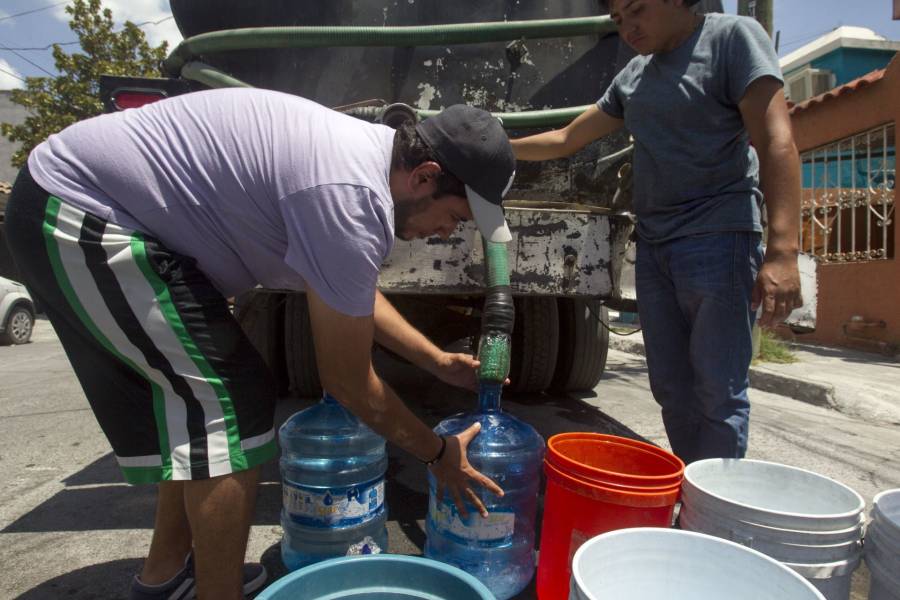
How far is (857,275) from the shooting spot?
6992 mm

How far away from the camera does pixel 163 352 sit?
4.58 ft

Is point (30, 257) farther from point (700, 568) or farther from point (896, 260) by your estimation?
point (896, 260)

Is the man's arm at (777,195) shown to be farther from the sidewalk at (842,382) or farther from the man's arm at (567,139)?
the sidewalk at (842,382)

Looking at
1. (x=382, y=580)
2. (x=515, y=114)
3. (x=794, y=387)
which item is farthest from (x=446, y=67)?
(x=794, y=387)

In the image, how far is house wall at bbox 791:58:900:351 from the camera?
652 cm

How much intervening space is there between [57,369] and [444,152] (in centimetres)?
653

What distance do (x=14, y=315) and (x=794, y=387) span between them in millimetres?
10722

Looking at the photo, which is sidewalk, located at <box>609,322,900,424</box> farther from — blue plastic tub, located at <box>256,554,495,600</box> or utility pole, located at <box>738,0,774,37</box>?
blue plastic tub, located at <box>256,554,495,600</box>

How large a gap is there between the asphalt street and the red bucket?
14.6 inches

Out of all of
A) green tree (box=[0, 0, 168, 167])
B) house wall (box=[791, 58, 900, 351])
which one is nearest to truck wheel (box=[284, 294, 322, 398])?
house wall (box=[791, 58, 900, 351])

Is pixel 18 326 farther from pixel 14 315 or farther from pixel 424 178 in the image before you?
pixel 424 178

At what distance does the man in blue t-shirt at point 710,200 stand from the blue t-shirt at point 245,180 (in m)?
1.05

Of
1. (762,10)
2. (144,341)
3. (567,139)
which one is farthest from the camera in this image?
(762,10)

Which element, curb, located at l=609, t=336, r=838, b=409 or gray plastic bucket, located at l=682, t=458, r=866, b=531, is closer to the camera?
gray plastic bucket, located at l=682, t=458, r=866, b=531
